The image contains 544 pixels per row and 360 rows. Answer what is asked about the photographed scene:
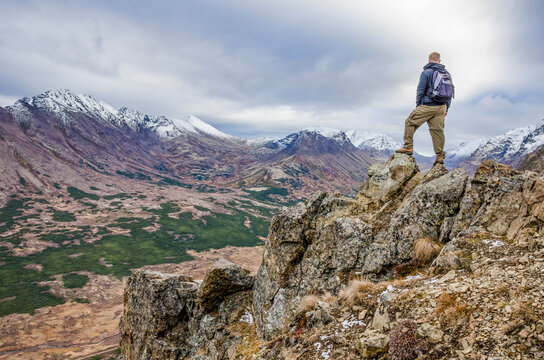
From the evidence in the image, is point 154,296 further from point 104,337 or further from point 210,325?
point 104,337

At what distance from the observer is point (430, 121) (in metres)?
14.4

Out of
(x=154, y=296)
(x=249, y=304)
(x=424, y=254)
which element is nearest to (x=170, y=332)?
(x=154, y=296)

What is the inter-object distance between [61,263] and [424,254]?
12425 centimetres

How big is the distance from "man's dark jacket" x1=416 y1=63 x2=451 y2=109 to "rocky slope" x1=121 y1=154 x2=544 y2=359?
13.5 ft

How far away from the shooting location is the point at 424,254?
40.1 feet

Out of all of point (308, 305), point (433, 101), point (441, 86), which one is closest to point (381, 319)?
point (308, 305)

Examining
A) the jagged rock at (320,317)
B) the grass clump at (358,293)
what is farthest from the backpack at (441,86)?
the jagged rock at (320,317)

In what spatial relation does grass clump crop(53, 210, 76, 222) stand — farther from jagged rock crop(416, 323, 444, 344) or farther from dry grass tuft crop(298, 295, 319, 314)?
jagged rock crop(416, 323, 444, 344)

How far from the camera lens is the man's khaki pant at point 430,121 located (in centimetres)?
1397

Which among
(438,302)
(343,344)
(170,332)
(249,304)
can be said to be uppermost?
(438,302)

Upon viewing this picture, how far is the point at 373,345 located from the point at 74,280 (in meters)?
108

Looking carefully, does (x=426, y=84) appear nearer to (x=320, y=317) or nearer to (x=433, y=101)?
(x=433, y=101)

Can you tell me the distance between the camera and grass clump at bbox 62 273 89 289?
83.4 m

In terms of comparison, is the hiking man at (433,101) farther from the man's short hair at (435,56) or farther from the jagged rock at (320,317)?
the jagged rock at (320,317)
